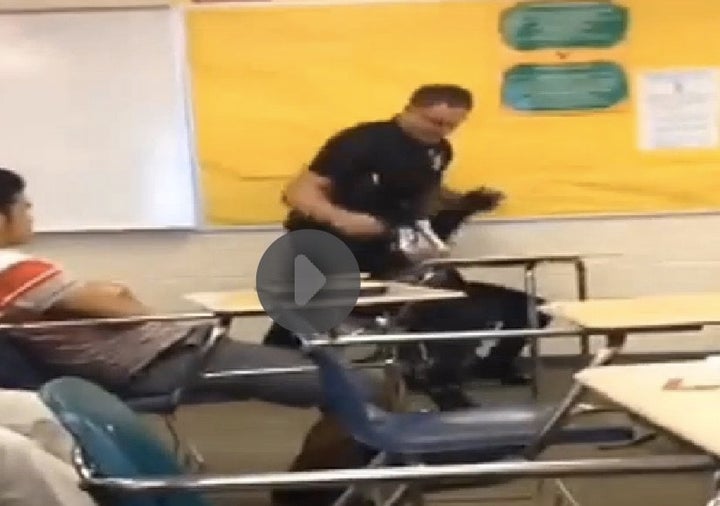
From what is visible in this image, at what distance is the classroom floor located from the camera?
11.5 feet

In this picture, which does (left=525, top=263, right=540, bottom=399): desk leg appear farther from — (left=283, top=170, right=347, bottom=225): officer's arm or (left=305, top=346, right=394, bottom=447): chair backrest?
(left=305, top=346, right=394, bottom=447): chair backrest

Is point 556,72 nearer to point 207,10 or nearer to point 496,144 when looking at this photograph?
point 496,144

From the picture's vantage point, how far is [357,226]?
516 cm

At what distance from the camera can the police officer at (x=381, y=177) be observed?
17.0 feet

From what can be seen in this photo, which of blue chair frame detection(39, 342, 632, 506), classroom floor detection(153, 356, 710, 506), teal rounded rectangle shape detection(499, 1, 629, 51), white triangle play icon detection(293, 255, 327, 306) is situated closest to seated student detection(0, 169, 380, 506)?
classroom floor detection(153, 356, 710, 506)

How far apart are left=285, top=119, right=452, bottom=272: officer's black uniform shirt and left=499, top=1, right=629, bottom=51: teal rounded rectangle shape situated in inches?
23.9

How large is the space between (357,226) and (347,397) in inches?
102

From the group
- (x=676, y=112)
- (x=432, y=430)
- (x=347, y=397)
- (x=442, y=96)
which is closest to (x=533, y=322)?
(x=442, y=96)

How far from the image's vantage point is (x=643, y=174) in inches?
221

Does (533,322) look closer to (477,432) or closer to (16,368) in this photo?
(16,368)

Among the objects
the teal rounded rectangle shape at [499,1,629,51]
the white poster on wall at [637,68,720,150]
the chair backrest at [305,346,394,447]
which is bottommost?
the chair backrest at [305,346,394,447]

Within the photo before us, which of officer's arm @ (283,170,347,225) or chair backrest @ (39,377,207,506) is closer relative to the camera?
chair backrest @ (39,377,207,506)

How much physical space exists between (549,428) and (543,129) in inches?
126

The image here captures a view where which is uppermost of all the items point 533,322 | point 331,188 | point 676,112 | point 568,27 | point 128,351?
point 568,27
